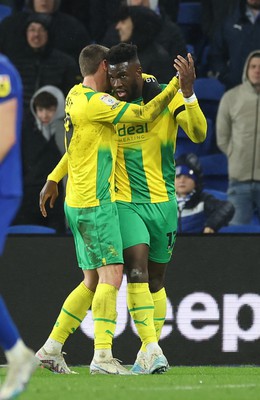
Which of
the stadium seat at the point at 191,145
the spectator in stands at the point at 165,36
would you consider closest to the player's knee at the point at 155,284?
the stadium seat at the point at 191,145

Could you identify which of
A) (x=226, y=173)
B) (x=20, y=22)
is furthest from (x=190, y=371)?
(x=20, y=22)

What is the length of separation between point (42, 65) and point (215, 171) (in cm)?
214

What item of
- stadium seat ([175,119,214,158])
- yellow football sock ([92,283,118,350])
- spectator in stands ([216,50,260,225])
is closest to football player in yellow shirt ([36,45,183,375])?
yellow football sock ([92,283,118,350])

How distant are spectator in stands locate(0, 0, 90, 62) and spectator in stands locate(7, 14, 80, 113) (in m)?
0.29

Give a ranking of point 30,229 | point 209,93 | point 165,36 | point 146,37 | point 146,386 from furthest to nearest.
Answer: point 209,93
point 165,36
point 146,37
point 30,229
point 146,386

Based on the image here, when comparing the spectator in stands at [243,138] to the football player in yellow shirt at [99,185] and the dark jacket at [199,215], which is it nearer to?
the dark jacket at [199,215]

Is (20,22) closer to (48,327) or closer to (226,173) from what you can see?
(226,173)

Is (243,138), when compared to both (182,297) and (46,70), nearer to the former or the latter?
(46,70)

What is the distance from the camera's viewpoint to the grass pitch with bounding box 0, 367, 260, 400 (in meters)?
6.66

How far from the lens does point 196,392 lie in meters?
6.94

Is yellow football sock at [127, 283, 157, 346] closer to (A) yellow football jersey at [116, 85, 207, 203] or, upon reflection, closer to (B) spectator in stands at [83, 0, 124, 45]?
(A) yellow football jersey at [116, 85, 207, 203]

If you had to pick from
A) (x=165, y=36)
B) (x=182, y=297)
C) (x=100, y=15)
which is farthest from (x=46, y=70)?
(x=182, y=297)

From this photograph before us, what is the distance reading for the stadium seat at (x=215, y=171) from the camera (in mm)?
12852

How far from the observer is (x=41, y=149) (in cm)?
1182
